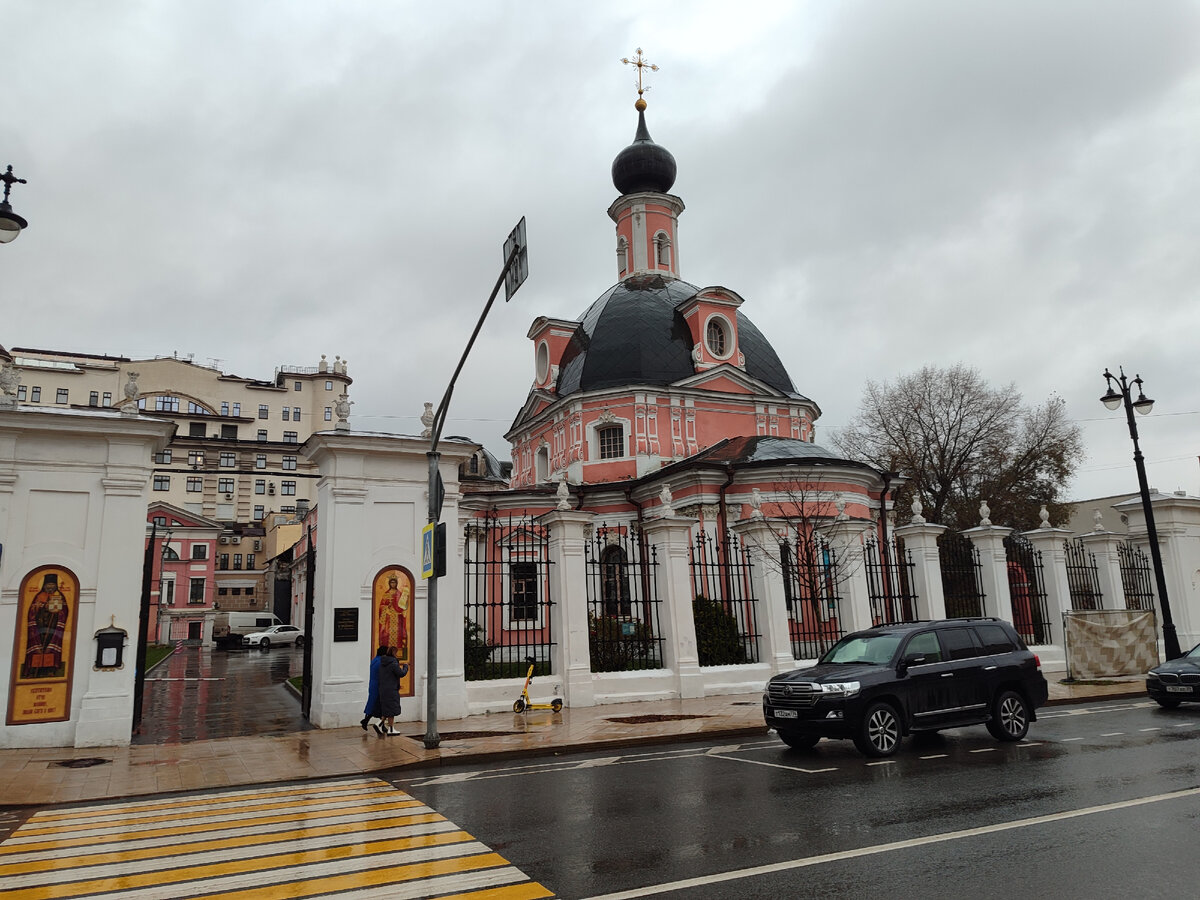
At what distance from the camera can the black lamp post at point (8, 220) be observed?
33.0ft

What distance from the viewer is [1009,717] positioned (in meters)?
11.2

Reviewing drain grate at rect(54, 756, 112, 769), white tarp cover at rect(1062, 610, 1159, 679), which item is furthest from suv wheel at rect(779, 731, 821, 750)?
white tarp cover at rect(1062, 610, 1159, 679)

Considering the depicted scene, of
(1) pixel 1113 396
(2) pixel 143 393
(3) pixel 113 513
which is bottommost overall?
(3) pixel 113 513

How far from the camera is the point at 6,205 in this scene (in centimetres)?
1015

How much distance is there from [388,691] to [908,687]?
24.9 ft

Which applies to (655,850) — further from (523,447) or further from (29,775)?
(523,447)

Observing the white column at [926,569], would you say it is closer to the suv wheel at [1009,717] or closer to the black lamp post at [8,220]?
the suv wheel at [1009,717]

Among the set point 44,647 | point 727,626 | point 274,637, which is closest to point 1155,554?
point 727,626

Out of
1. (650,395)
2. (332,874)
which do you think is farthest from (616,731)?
(650,395)

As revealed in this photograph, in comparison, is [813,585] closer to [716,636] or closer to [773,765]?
[716,636]

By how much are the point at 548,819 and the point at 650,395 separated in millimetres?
26943

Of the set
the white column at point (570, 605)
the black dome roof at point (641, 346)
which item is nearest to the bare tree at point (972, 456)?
the black dome roof at point (641, 346)

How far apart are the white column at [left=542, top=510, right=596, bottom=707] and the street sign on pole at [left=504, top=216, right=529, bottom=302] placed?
20.4 ft

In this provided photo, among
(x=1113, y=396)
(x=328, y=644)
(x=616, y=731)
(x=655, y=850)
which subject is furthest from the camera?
(x=1113, y=396)
